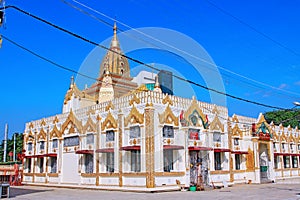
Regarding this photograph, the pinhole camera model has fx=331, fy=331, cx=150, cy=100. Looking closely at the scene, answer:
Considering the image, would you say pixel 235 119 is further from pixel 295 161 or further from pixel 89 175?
pixel 295 161

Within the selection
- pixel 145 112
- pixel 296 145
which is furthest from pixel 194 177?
pixel 296 145

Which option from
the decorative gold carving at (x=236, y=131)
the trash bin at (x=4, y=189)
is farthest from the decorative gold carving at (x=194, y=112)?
the trash bin at (x=4, y=189)

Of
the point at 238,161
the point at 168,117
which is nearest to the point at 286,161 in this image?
the point at 238,161

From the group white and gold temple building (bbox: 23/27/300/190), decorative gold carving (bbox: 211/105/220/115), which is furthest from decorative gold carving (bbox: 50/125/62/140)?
decorative gold carving (bbox: 211/105/220/115)

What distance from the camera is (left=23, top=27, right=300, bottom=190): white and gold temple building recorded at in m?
19.8

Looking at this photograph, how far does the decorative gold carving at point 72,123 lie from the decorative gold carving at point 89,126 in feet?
2.22

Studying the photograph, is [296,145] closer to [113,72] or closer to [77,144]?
[113,72]

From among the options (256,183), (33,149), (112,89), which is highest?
(112,89)

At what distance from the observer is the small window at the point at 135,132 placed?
20.0m

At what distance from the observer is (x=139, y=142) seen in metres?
19.8

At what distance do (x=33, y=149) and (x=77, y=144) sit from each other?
7.84 metres

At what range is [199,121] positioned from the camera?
22.2 meters

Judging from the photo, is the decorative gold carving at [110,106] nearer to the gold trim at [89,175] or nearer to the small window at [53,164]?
the gold trim at [89,175]

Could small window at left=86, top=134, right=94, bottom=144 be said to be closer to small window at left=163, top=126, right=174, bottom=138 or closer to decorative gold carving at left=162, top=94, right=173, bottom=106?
small window at left=163, top=126, right=174, bottom=138
